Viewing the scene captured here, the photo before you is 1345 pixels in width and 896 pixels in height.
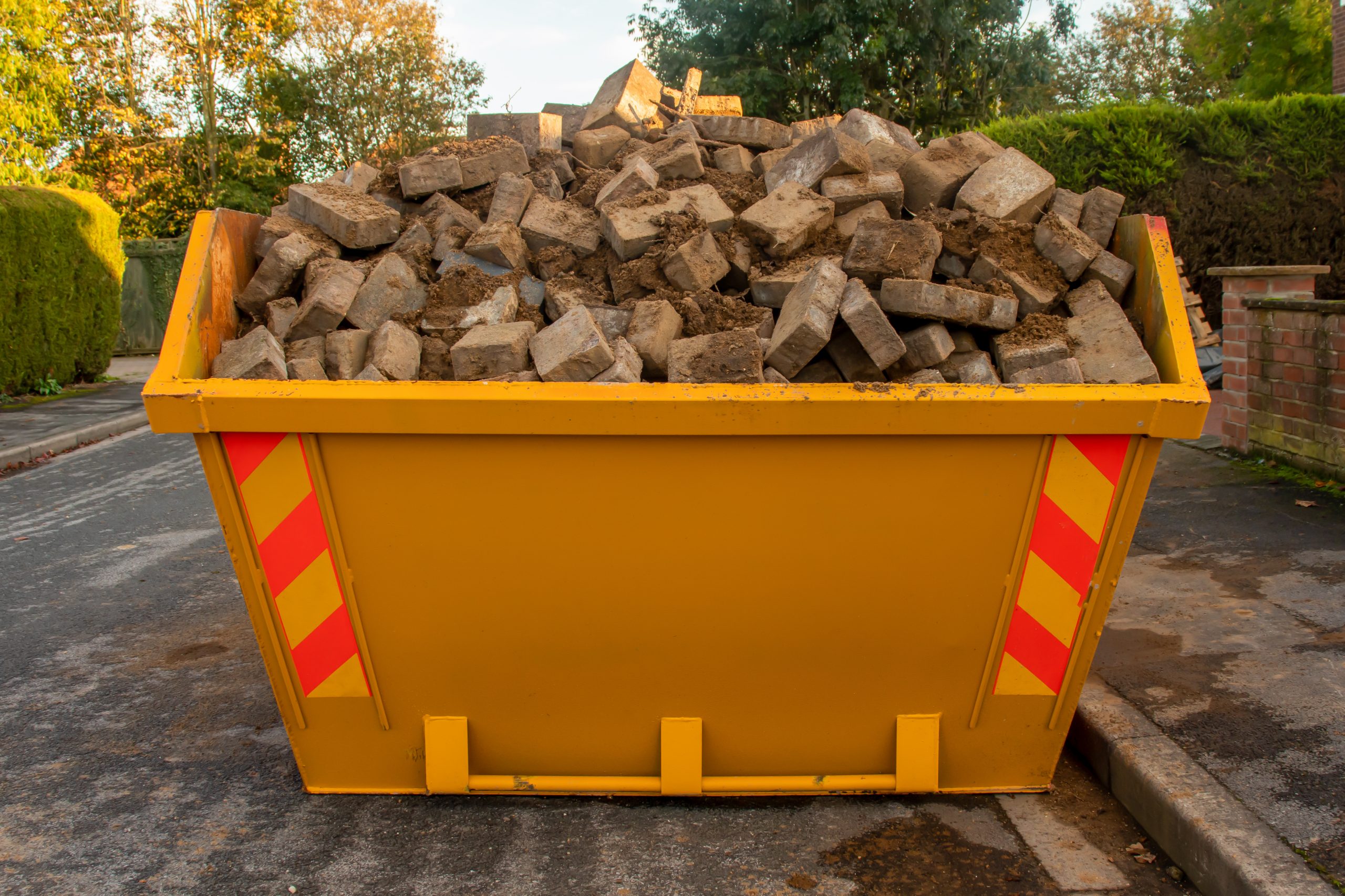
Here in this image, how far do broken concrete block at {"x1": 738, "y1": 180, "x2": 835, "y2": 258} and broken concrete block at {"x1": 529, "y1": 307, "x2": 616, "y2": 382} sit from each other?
73 centimetres

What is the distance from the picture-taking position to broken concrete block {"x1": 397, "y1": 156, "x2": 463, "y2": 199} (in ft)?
11.8

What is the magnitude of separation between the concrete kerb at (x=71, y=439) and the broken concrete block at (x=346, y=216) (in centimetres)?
606

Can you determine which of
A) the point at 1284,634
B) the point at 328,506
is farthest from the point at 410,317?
the point at 1284,634

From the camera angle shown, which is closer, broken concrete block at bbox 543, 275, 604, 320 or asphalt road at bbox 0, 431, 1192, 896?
asphalt road at bbox 0, 431, 1192, 896

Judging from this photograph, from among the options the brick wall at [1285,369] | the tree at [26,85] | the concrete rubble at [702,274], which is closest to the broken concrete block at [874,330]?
the concrete rubble at [702,274]

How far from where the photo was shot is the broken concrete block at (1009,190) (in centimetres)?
308

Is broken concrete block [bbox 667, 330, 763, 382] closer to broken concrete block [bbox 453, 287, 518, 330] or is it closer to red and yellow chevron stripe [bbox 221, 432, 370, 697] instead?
broken concrete block [bbox 453, 287, 518, 330]

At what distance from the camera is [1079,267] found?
9.14ft

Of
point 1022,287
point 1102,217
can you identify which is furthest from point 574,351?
point 1102,217

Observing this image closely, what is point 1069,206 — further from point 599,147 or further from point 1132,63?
point 1132,63

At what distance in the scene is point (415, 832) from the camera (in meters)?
2.51

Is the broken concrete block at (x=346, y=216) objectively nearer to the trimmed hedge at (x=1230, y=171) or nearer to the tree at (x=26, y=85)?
the trimmed hedge at (x=1230, y=171)

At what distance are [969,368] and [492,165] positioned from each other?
2.11 meters

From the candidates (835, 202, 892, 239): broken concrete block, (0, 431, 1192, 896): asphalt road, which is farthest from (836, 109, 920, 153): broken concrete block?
(0, 431, 1192, 896): asphalt road
